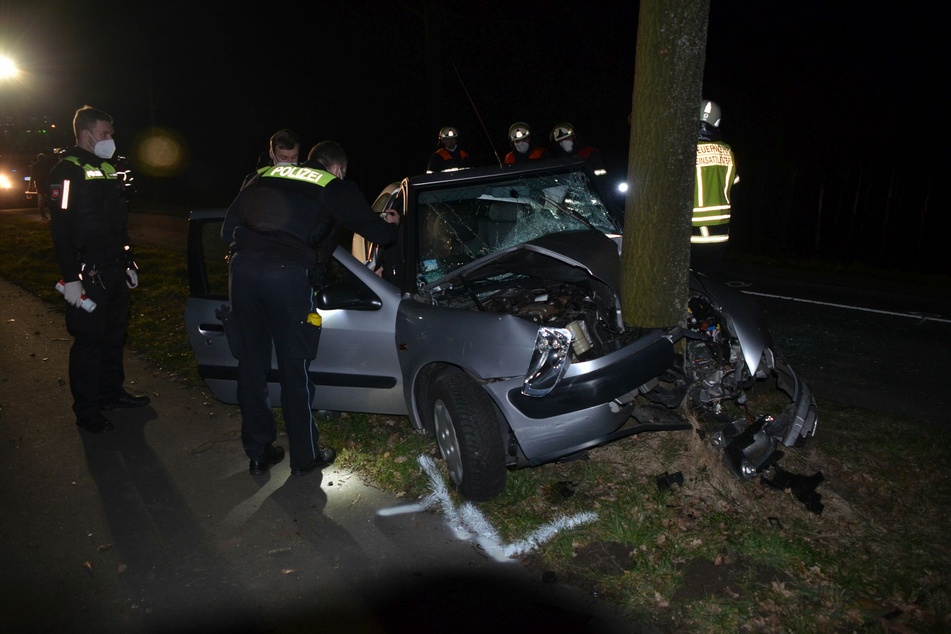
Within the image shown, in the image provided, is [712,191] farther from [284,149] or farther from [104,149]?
[104,149]

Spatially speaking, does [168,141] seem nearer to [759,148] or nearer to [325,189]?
[759,148]

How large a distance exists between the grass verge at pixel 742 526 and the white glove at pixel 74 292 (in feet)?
6.31

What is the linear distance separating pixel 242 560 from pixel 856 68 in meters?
14.0

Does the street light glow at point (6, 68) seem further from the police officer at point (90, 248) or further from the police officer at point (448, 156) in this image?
the police officer at point (90, 248)

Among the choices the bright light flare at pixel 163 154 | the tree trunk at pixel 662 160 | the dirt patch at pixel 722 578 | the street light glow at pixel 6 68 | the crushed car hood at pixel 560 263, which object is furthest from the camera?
the bright light flare at pixel 163 154

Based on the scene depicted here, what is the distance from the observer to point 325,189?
13.6 feet

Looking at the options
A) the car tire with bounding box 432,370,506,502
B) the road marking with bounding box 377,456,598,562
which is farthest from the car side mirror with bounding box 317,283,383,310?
the road marking with bounding box 377,456,598,562

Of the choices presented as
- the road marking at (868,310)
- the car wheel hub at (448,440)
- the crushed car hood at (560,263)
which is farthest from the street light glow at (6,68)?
the car wheel hub at (448,440)

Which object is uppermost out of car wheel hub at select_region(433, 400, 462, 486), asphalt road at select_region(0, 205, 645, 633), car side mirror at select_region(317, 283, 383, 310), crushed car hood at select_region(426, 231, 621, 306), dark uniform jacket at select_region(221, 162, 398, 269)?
dark uniform jacket at select_region(221, 162, 398, 269)

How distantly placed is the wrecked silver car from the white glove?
0.70 meters

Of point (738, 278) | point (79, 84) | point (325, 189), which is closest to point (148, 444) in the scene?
point (325, 189)

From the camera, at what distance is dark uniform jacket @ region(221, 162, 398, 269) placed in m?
4.13

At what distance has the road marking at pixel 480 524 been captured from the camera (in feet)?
11.6

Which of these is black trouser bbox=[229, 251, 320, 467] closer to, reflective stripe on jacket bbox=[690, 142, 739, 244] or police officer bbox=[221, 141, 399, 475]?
police officer bbox=[221, 141, 399, 475]
